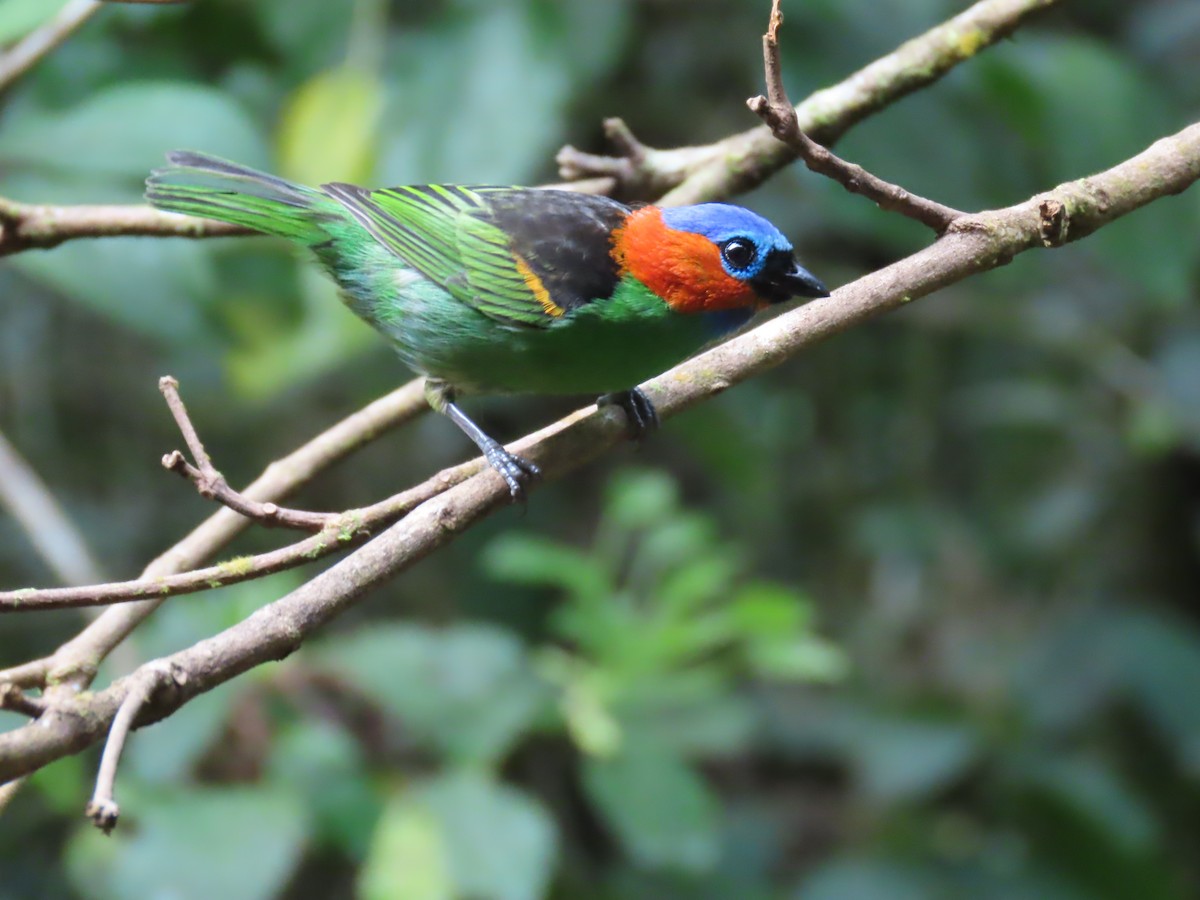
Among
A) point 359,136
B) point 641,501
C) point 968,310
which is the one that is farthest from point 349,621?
point 968,310

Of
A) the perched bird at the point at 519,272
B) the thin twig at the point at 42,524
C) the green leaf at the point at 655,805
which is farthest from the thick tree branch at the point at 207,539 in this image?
the green leaf at the point at 655,805

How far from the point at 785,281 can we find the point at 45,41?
1676 mm

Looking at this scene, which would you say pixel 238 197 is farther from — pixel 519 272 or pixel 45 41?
pixel 519 272

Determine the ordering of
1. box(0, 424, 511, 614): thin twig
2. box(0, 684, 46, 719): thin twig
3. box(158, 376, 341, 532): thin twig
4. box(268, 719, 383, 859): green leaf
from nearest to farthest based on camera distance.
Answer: box(0, 684, 46, 719): thin twig < box(0, 424, 511, 614): thin twig < box(158, 376, 341, 532): thin twig < box(268, 719, 383, 859): green leaf

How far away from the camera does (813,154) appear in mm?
1789

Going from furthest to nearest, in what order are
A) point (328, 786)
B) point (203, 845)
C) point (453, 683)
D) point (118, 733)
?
point (453, 683) < point (328, 786) < point (203, 845) < point (118, 733)

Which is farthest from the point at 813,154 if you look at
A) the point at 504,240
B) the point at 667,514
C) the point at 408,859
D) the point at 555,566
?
the point at 667,514

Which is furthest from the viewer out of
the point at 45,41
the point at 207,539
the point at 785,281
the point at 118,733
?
the point at 45,41

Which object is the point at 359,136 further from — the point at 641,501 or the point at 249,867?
the point at 249,867

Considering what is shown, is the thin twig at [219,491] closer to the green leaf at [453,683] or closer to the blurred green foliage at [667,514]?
the blurred green foliage at [667,514]

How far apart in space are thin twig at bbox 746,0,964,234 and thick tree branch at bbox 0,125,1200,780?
7 centimetres

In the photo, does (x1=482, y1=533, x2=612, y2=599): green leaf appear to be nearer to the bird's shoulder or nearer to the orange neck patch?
the bird's shoulder

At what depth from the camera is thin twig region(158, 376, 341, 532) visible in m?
1.70

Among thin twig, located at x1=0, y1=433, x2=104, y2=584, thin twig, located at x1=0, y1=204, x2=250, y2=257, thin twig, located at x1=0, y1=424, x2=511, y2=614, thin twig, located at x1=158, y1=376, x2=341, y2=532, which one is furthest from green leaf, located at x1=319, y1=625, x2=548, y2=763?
thin twig, located at x1=158, y1=376, x2=341, y2=532
